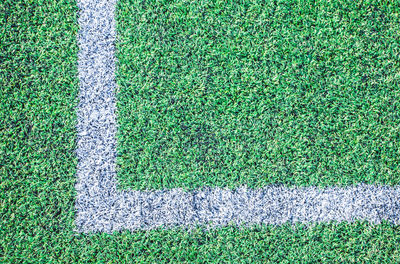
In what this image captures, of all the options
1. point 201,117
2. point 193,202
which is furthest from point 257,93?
point 193,202

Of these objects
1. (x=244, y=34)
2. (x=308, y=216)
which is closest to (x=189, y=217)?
(x=308, y=216)

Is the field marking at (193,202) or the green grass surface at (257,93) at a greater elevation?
the green grass surface at (257,93)

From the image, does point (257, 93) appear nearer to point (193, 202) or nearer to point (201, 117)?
point (201, 117)

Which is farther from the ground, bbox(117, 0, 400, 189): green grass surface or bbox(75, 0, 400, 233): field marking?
bbox(117, 0, 400, 189): green grass surface
